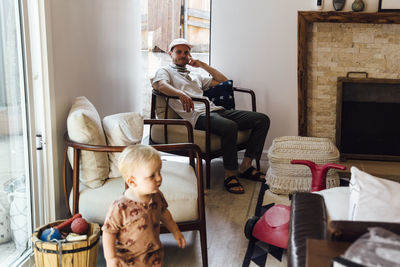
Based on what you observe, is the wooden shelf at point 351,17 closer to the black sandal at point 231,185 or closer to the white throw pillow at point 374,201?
the black sandal at point 231,185

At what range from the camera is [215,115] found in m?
3.70

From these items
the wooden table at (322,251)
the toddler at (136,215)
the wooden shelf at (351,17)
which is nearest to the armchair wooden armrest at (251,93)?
the wooden shelf at (351,17)

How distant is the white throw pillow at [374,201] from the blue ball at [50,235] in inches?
48.6

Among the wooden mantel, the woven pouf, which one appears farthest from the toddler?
the wooden mantel

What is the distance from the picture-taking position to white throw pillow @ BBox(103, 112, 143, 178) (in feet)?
8.16

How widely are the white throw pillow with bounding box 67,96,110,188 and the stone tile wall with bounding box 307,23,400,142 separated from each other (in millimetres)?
2415

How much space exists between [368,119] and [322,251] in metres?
3.38

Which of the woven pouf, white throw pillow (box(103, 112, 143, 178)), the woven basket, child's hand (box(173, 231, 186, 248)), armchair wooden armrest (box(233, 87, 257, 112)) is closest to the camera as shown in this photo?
child's hand (box(173, 231, 186, 248))

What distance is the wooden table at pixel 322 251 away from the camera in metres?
1.13

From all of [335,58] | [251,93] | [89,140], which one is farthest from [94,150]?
[335,58]

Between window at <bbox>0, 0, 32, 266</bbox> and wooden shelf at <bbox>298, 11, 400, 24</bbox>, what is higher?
wooden shelf at <bbox>298, 11, 400, 24</bbox>

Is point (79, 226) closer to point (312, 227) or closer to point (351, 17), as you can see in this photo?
point (312, 227)

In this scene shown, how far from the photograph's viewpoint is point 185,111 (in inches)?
145

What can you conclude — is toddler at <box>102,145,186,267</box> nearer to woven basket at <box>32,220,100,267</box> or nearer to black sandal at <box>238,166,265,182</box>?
woven basket at <box>32,220,100,267</box>
